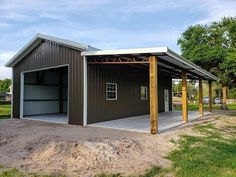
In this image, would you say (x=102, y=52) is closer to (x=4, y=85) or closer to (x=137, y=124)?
(x=137, y=124)

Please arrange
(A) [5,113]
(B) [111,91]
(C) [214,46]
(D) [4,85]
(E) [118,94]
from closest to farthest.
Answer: (B) [111,91], (E) [118,94], (A) [5,113], (C) [214,46], (D) [4,85]

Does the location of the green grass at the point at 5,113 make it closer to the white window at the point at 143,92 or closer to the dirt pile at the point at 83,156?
the white window at the point at 143,92

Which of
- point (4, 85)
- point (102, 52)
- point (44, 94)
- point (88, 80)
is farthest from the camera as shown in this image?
point (4, 85)

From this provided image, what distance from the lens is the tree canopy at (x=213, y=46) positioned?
20.8 metres

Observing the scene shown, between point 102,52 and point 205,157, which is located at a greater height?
point 102,52

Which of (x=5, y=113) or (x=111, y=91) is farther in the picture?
(x=5, y=113)

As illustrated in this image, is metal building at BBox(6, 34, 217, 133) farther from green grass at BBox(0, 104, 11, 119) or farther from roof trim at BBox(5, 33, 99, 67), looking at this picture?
green grass at BBox(0, 104, 11, 119)

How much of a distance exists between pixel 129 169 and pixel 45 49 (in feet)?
30.3

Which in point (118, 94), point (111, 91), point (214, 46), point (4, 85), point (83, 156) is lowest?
point (83, 156)

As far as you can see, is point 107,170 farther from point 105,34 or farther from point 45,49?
point 105,34

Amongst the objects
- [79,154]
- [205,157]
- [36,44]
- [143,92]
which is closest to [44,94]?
[36,44]

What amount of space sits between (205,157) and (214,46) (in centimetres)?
1768

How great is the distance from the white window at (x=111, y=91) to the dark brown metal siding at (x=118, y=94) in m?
0.21

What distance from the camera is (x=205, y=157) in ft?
19.3
